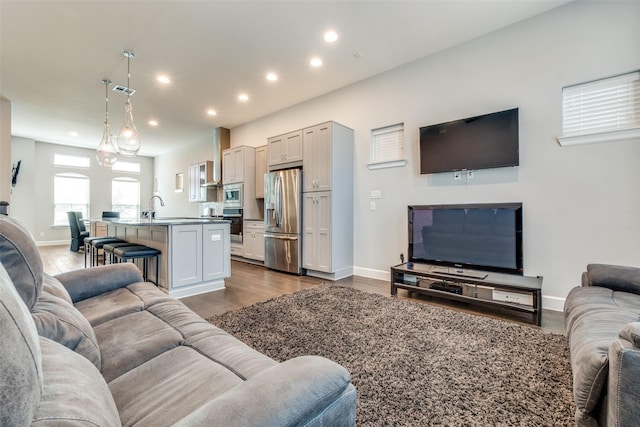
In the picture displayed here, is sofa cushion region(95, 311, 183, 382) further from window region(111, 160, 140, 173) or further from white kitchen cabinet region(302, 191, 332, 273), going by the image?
window region(111, 160, 140, 173)

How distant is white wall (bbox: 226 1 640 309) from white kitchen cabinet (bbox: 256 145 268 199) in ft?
8.91

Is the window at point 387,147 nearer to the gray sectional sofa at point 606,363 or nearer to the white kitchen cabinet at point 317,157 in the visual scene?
the white kitchen cabinet at point 317,157

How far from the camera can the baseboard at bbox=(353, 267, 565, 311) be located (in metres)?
2.86

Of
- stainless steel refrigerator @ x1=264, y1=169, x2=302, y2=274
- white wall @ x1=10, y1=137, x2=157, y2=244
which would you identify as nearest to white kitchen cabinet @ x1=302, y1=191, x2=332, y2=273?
stainless steel refrigerator @ x1=264, y1=169, x2=302, y2=274

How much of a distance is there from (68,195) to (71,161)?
40.4 inches

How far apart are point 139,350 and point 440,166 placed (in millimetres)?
3447

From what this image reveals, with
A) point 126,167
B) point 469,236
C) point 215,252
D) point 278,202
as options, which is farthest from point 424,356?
point 126,167

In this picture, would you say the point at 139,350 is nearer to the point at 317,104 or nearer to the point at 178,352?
the point at 178,352

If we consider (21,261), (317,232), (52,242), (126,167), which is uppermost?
(126,167)

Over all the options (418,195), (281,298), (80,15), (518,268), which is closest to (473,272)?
(518,268)

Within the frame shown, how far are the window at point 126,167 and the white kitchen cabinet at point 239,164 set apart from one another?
17.5 ft

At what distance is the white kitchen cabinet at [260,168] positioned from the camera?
5.68 metres

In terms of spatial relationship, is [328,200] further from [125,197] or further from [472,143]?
[125,197]

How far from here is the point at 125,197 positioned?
9422mm
